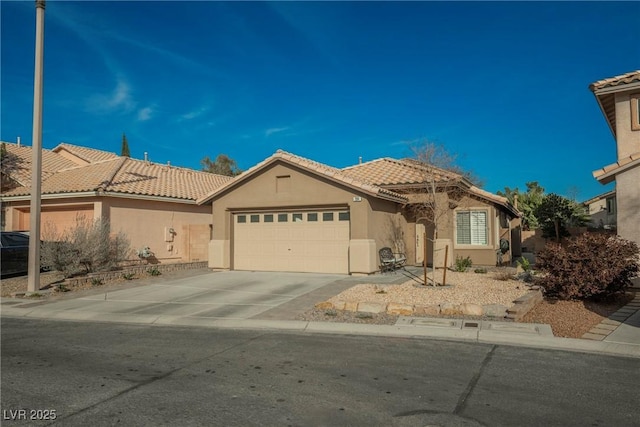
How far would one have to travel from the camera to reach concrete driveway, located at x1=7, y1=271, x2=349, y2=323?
35.4 ft

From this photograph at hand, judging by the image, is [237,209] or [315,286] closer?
[315,286]

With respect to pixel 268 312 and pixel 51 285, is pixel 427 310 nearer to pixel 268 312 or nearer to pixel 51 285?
pixel 268 312

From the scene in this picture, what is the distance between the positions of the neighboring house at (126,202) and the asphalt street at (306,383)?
11322 mm

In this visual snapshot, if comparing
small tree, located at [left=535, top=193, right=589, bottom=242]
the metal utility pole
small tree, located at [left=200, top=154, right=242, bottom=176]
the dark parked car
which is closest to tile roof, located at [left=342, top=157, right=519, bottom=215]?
small tree, located at [left=535, top=193, right=589, bottom=242]

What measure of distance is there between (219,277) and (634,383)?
1309cm

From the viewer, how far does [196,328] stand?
9.46m

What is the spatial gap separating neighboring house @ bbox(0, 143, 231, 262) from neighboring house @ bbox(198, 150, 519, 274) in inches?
130

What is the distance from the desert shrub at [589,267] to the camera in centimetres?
1015

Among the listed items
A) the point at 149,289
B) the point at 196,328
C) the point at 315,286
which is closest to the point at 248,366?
the point at 196,328

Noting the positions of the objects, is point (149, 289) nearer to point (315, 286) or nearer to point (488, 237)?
point (315, 286)

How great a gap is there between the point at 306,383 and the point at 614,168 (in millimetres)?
10357

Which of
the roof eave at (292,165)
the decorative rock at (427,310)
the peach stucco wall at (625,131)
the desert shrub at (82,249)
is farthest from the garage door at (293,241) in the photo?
the peach stucco wall at (625,131)

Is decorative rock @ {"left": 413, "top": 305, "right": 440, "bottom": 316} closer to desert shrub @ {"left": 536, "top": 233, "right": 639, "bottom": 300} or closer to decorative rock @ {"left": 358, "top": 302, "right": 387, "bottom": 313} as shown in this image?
decorative rock @ {"left": 358, "top": 302, "right": 387, "bottom": 313}

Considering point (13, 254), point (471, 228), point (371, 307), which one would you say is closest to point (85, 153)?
point (13, 254)
